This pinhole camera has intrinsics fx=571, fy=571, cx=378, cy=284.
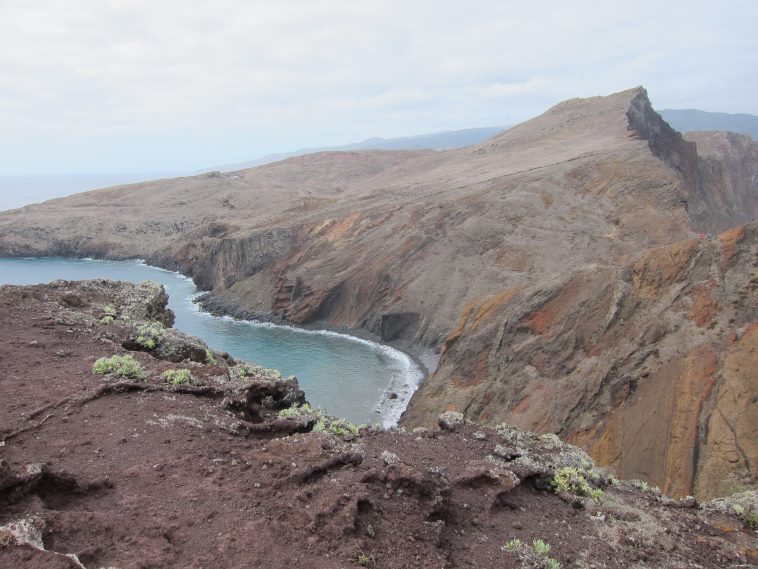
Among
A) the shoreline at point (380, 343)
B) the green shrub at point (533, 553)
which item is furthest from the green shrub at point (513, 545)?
the shoreline at point (380, 343)

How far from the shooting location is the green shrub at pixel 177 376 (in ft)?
33.6

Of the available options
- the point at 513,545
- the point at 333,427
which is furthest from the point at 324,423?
the point at 513,545

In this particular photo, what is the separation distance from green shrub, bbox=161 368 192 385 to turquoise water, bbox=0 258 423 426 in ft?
62.9

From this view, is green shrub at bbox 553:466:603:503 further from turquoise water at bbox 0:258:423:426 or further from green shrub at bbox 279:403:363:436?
turquoise water at bbox 0:258:423:426

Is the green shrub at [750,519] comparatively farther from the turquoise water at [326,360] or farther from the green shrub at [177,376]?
the turquoise water at [326,360]

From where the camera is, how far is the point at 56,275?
6969 cm

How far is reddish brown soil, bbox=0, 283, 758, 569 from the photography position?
606 centimetres

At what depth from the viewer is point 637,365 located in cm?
1981

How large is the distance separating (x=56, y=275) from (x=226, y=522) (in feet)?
242

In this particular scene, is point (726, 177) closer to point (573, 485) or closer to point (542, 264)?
point (542, 264)

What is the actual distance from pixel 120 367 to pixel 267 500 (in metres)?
4.78

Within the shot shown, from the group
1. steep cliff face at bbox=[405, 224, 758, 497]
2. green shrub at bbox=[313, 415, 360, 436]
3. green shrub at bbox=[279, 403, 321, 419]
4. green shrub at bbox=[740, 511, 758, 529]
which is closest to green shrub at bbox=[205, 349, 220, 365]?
green shrub at bbox=[279, 403, 321, 419]

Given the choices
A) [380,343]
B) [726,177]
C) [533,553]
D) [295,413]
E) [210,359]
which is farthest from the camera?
[726,177]

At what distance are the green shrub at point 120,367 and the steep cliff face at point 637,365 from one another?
13.6 meters
